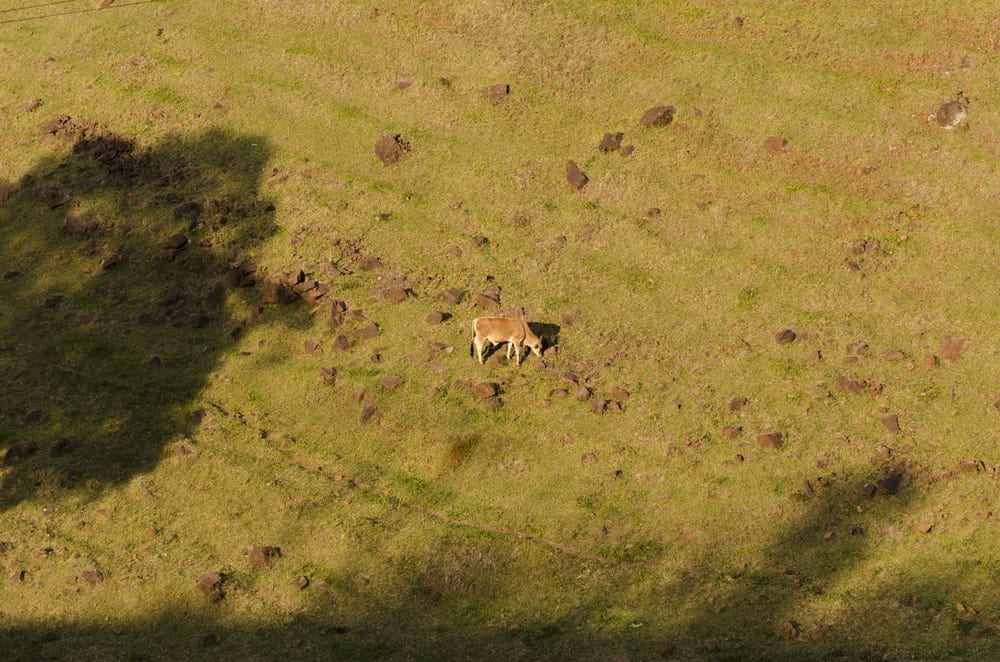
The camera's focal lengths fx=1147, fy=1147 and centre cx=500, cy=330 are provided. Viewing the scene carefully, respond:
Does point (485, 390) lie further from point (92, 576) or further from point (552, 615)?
point (92, 576)

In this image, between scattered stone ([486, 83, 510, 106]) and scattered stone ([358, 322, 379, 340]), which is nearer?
scattered stone ([358, 322, 379, 340])

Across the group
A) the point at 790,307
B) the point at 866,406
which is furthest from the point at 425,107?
the point at 866,406

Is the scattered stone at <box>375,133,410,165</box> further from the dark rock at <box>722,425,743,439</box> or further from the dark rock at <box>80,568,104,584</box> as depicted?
the dark rock at <box>80,568,104,584</box>

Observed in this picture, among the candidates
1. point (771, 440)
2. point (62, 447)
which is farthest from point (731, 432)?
point (62, 447)

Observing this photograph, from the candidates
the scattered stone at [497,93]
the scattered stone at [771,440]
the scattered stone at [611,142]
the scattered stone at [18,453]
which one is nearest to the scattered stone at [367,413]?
the scattered stone at [18,453]

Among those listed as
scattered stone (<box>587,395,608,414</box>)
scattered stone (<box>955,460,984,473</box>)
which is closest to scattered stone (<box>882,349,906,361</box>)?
scattered stone (<box>955,460,984,473</box>)

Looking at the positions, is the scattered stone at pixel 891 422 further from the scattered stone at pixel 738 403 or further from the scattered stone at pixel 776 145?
the scattered stone at pixel 776 145

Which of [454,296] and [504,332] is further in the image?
[454,296]
